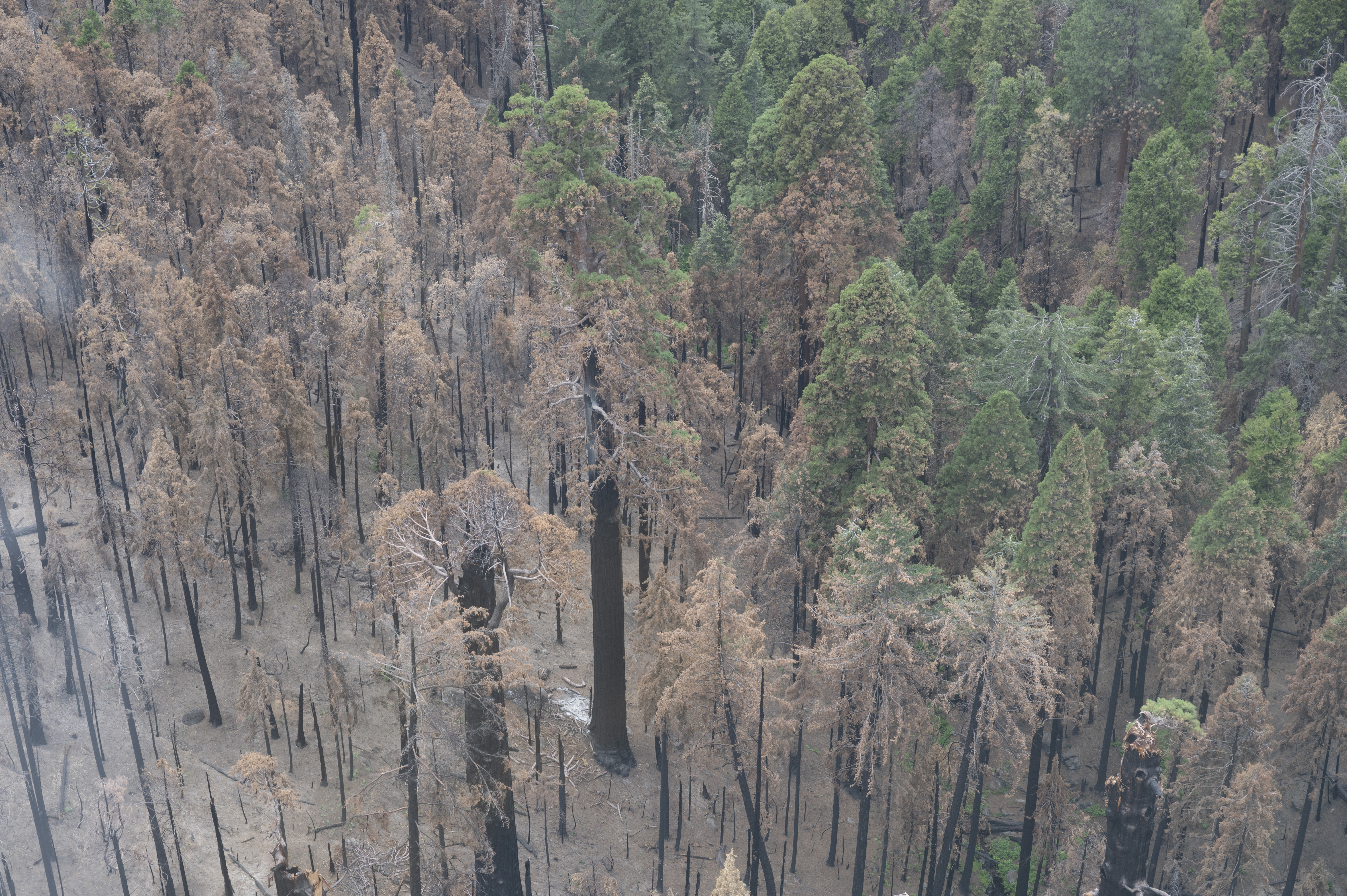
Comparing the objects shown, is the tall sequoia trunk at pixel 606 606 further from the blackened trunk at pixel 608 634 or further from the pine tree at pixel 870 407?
the pine tree at pixel 870 407

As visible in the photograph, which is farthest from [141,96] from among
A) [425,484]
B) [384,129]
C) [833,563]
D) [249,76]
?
[833,563]

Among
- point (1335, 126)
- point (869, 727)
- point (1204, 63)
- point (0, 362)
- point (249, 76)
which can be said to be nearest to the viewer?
point (869, 727)

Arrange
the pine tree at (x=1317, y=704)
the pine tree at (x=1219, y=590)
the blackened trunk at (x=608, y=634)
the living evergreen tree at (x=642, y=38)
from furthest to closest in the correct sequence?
the living evergreen tree at (x=642, y=38) → the pine tree at (x=1219, y=590) → the pine tree at (x=1317, y=704) → the blackened trunk at (x=608, y=634)

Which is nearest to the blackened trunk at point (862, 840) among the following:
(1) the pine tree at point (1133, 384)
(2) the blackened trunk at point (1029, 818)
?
(2) the blackened trunk at point (1029, 818)

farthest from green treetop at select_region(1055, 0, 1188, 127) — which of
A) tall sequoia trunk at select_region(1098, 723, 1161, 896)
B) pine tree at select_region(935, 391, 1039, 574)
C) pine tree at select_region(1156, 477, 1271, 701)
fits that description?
tall sequoia trunk at select_region(1098, 723, 1161, 896)

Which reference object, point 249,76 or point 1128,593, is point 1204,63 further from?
point 249,76

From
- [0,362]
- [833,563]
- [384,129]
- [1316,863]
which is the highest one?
[384,129]
